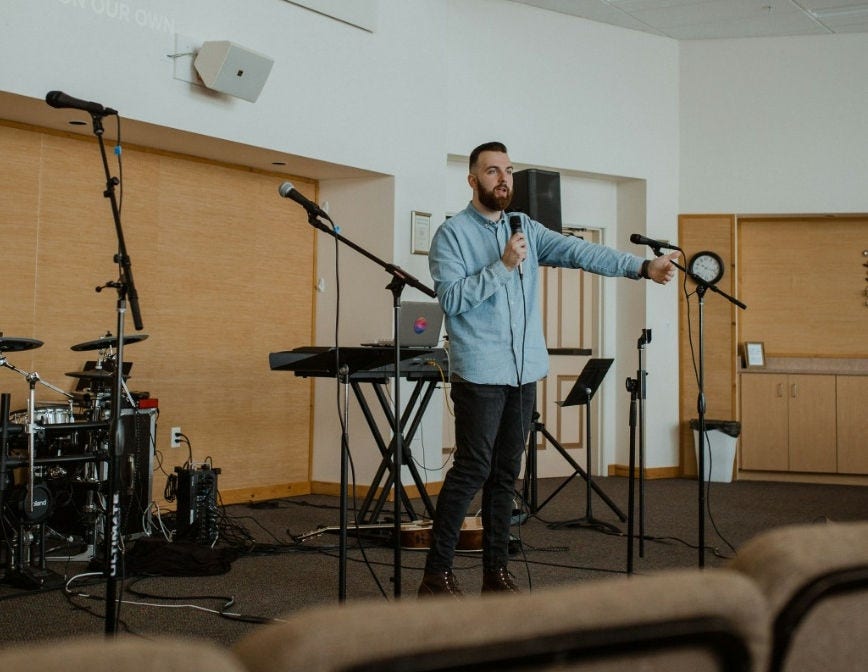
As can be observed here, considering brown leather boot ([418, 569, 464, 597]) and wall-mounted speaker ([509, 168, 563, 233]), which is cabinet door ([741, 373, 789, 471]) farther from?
brown leather boot ([418, 569, 464, 597])

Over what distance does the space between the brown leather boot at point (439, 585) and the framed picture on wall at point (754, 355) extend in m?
5.49

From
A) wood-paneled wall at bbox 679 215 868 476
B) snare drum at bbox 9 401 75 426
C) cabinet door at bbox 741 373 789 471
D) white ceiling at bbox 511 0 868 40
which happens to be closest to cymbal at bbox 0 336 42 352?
snare drum at bbox 9 401 75 426

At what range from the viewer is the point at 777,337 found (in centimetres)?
823

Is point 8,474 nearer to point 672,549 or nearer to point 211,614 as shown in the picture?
point 211,614

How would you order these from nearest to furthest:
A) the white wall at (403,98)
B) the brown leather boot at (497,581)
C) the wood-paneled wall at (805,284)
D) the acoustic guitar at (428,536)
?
the brown leather boot at (497,581) < the acoustic guitar at (428,536) < the white wall at (403,98) < the wood-paneled wall at (805,284)

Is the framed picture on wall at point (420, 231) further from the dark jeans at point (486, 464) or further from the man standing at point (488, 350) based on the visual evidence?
the dark jeans at point (486, 464)

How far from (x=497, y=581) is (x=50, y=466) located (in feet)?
6.49

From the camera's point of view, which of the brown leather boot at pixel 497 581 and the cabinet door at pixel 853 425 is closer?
the brown leather boot at pixel 497 581

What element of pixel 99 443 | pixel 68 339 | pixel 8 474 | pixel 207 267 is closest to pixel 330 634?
pixel 8 474

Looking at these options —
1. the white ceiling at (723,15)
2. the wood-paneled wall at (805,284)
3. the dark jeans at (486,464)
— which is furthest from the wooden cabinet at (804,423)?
the dark jeans at (486,464)

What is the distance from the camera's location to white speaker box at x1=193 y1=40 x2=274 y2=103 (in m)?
4.97

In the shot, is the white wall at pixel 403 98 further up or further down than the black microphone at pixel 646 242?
further up

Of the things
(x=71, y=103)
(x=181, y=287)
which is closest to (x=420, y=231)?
(x=181, y=287)

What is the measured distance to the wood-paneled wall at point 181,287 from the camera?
5000mm
